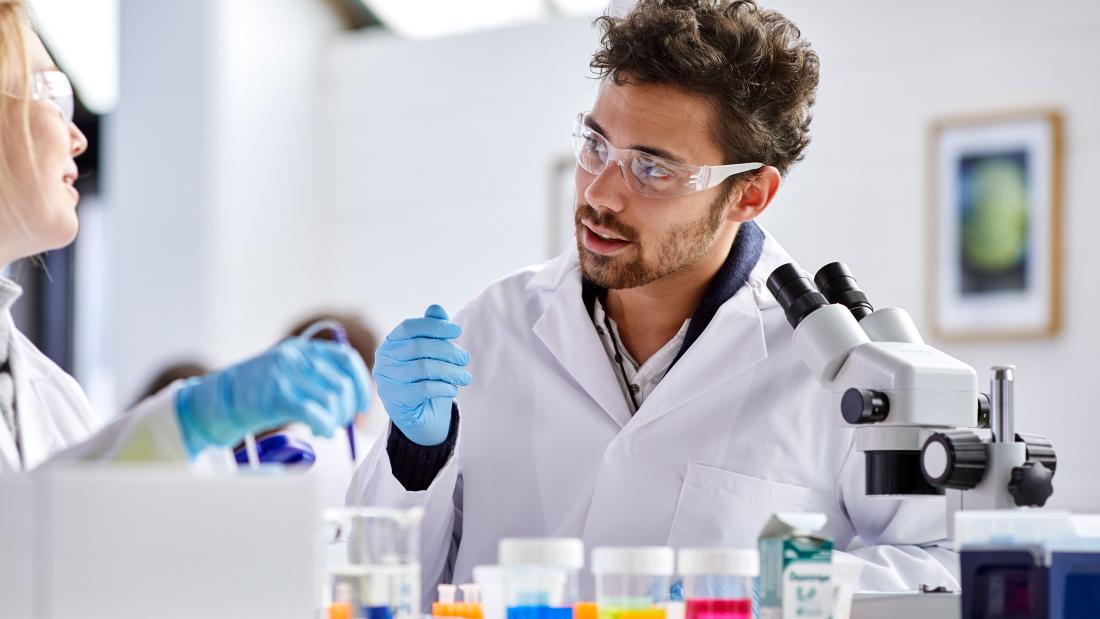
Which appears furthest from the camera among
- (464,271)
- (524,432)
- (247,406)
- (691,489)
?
(464,271)

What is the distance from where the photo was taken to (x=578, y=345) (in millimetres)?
1968

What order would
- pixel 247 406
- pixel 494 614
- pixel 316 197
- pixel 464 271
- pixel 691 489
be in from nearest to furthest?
1. pixel 247 406
2. pixel 494 614
3. pixel 691 489
4. pixel 464 271
5. pixel 316 197

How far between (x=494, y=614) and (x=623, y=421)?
65 centimetres

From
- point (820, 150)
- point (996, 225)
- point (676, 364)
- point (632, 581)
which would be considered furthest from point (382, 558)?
point (820, 150)

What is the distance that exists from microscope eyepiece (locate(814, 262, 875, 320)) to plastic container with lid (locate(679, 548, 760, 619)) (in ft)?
1.43

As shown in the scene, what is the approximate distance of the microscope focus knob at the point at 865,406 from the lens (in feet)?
4.27

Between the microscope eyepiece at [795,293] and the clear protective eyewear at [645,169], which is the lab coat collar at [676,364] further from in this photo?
the microscope eyepiece at [795,293]

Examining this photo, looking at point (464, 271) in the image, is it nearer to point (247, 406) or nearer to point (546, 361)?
point (546, 361)

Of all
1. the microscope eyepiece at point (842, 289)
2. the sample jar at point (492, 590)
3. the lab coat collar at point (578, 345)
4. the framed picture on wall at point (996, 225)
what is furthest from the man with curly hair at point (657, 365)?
the framed picture on wall at point (996, 225)

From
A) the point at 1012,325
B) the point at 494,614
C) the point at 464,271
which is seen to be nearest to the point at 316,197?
the point at 464,271

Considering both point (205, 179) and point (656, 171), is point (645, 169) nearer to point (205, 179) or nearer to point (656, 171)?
point (656, 171)

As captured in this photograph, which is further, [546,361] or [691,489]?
[546,361]

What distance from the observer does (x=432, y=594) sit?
1.90 metres

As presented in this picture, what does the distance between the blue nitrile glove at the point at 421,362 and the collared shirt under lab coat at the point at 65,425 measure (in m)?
0.41
